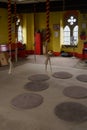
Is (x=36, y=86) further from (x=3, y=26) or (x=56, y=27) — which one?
(x=3, y=26)

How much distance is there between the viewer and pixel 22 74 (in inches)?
287

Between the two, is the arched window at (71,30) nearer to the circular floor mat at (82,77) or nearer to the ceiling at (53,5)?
the ceiling at (53,5)

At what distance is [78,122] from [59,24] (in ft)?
26.3

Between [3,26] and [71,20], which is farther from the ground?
[71,20]

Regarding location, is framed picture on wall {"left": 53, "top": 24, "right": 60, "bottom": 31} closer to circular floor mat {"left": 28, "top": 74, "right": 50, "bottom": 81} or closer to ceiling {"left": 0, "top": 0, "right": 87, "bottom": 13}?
ceiling {"left": 0, "top": 0, "right": 87, "bottom": 13}

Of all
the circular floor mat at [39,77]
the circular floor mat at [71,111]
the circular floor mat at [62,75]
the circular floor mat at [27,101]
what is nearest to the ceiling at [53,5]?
the circular floor mat at [62,75]

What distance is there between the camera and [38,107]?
14.5 feet

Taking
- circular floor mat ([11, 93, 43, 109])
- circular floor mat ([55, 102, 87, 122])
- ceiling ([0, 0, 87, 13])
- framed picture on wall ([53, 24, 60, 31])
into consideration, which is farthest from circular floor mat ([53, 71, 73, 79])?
framed picture on wall ([53, 24, 60, 31])

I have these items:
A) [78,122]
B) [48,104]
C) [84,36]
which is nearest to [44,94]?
[48,104]

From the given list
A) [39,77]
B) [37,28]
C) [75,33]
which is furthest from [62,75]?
[37,28]

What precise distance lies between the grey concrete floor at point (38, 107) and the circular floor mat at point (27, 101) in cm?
12

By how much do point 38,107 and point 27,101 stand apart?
0.42 metres

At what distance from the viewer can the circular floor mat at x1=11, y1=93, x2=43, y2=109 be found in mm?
4477

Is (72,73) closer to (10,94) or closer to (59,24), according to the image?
(10,94)
